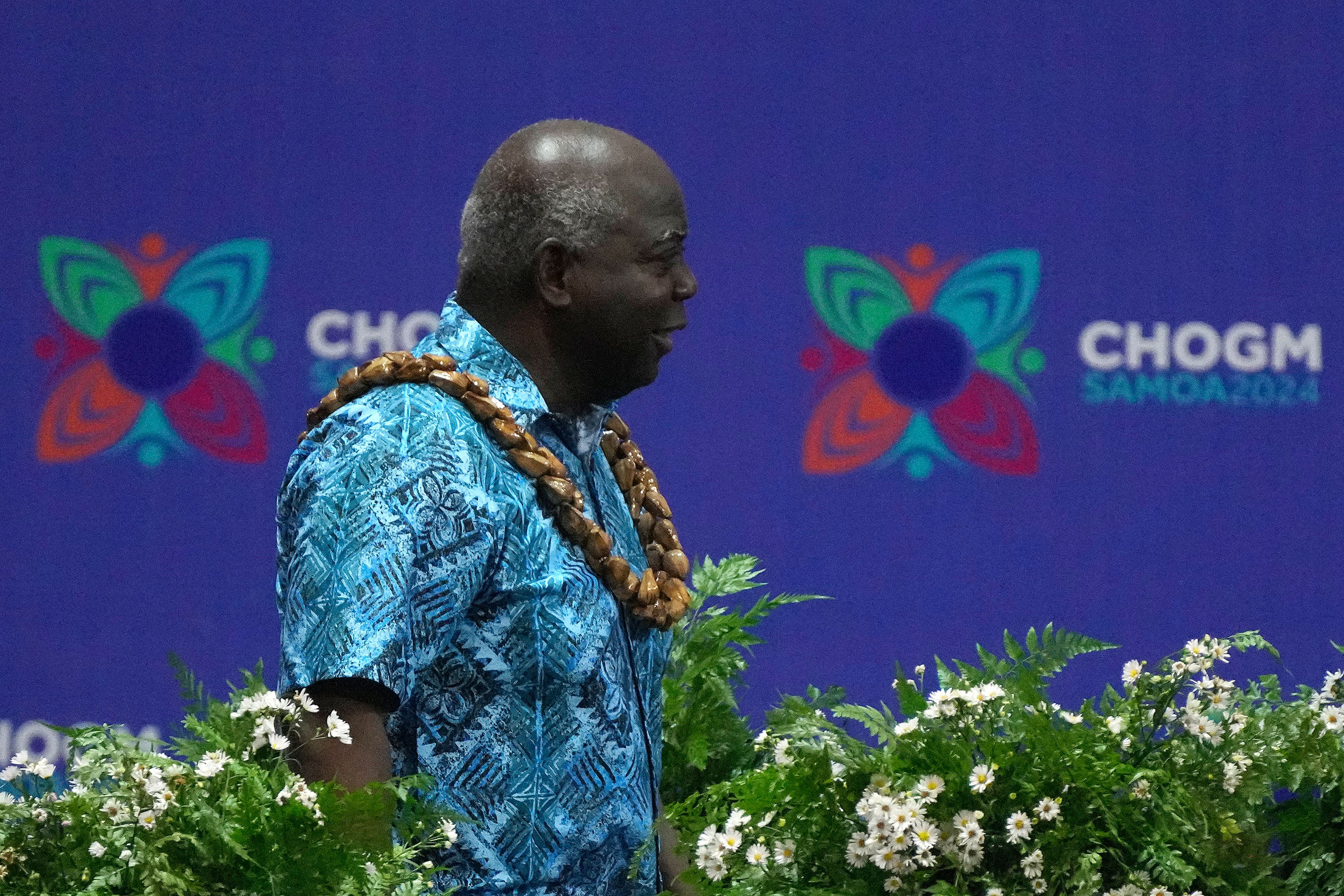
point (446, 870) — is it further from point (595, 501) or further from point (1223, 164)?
point (1223, 164)

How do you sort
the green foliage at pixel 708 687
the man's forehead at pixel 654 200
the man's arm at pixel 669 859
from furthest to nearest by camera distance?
the green foliage at pixel 708 687 < the man's arm at pixel 669 859 < the man's forehead at pixel 654 200

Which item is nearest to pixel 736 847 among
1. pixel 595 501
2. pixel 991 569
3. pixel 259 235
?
pixel 595 501

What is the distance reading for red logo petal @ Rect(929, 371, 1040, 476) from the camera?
3.91 meters

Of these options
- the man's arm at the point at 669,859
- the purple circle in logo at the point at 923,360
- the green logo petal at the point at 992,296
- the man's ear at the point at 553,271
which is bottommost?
the man's arm at the point at 669,859

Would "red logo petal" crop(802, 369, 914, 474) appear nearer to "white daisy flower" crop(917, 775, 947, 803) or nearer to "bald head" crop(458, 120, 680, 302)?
"bald head" crop(458, 120, 680, 302)

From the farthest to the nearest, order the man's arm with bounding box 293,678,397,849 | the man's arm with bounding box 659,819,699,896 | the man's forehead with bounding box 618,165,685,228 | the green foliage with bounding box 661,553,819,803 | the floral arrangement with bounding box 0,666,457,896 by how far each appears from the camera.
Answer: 1. the green foliage with bounding box 661,553,819,803
2. the man's arm with bounding box 659,819,699,896
3. the man's forehead with bounding box 618,165,685,228
4. the man's arm with bounding box 293,678,397,849
5. the floral arrangement with bounding box 0,666,457,896

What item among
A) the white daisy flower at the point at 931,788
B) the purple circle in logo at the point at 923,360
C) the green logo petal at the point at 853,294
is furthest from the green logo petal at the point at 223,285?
the white daisy flower at the point at 931,788

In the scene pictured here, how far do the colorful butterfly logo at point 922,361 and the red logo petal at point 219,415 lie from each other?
4.02 feet

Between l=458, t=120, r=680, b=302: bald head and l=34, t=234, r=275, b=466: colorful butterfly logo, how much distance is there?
75.7 inches

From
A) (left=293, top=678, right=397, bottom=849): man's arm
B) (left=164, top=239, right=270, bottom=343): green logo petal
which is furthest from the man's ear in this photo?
(left=164, top=239, right=270, bottom=343): green logo petal

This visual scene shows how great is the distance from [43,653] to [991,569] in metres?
2.11

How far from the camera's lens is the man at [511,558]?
1.80 metres

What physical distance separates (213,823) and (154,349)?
8.18 ft

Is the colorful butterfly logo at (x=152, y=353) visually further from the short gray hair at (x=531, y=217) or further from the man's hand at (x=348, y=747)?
the man's hand at (x=348, y=747)
